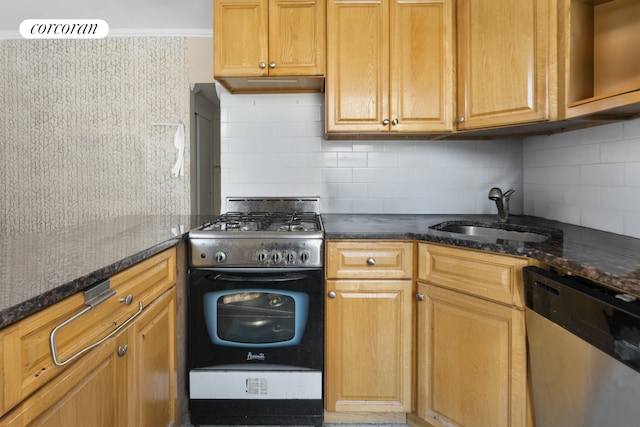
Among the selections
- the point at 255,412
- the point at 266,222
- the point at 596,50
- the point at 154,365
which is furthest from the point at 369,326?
the point at 596,50

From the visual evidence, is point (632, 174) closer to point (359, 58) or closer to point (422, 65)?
point (422, 65)

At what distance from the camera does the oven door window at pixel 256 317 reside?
161 centimetres

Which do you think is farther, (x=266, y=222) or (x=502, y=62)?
(x=266, y=222)

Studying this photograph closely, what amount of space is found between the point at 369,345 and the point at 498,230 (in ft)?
3.00

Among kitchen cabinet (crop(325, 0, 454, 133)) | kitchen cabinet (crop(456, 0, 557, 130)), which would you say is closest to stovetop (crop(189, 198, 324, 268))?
kitchen cabinet (crop(325, 0, 454, 133))

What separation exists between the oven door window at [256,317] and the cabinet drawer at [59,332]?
0.45 m

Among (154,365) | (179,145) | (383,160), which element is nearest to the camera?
(154,365)

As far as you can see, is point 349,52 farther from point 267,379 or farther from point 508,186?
point 267,379

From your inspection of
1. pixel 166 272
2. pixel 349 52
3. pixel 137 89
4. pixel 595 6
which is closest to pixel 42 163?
pixel 137 89

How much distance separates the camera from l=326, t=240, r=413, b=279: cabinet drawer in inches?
63.2

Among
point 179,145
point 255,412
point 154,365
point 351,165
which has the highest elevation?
point 179,145

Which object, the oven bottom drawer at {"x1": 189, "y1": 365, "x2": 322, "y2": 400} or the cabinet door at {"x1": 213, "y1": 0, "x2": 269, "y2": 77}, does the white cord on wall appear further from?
the oven bottom drawer at {"x1": 189, "y1": 365, "x2": 322, "y2": 400}

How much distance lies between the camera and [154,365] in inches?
51.0

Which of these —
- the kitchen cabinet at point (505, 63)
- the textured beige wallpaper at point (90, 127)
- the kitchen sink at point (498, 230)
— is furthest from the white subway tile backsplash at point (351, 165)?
the textured beige wallpaper at point (90, 127)
